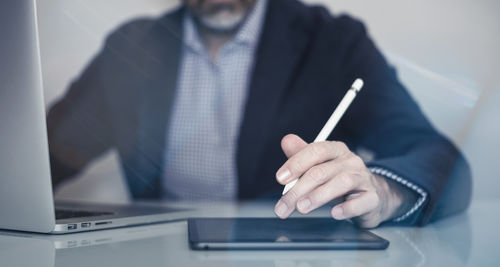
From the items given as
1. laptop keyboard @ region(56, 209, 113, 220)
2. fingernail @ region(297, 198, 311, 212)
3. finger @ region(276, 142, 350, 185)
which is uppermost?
finger @ region(276, 142, 350, 185)

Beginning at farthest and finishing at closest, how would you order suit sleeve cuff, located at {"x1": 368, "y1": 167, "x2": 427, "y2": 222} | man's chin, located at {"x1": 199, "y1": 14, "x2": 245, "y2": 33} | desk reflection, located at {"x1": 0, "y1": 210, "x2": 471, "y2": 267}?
1. man's chin, located at {"x1": 199, "y1": 14, "x2": 245, "y2": 33}
2. suit sleeve cuff, located at {"x1": 368, "y1": 167, "x2": 427, "y2": 222}
3. desk reflection, located at {"x1": 0, "y1": 210, "x2": 471, "y2": 267}

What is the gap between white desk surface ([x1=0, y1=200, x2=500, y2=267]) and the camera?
0.36 m

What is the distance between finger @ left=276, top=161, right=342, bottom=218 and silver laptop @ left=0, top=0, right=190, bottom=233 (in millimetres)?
243

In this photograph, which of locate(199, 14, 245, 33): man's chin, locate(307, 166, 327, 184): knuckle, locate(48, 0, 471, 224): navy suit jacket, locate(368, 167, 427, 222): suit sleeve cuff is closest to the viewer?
locate(307, 166, 327, 184): knuckle

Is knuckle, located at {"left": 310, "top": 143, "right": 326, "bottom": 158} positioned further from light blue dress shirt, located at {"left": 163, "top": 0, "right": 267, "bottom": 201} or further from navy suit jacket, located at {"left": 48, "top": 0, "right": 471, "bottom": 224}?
light blue dress shirt, located at {"left": 163, "top": 0, "right": 267, "bottom": 201}

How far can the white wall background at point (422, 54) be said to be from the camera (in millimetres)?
1188

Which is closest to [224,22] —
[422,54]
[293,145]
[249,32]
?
[249,32]

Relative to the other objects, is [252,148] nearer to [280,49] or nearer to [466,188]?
[280,49]

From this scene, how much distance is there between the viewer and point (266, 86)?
110 cm

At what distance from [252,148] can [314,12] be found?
1.61ft

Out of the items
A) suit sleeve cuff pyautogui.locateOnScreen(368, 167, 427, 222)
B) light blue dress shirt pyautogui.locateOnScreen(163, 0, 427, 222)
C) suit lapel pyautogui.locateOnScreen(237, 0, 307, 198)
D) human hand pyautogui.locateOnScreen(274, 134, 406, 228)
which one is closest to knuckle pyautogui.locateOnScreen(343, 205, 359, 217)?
human hand pyautogui.locateOnScreen(274, 134, 406, 228)

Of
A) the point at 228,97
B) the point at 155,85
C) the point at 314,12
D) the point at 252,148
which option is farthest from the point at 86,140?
the point at 314,12

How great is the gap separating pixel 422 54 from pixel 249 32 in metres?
0.56

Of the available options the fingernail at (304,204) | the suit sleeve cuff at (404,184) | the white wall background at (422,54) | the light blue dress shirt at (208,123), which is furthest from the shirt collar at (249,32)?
the fingernail at (304,204)
